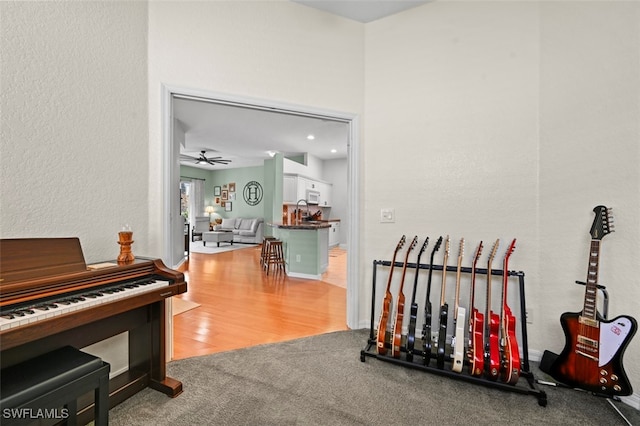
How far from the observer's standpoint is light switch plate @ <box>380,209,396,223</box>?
8.05 ft

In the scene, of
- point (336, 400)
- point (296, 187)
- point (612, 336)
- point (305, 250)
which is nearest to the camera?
point (612, 336)

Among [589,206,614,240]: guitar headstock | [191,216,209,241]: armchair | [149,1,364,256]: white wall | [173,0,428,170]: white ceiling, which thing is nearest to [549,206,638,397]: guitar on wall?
[589,206,614,240]: guitar headstock

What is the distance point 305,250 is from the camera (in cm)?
467

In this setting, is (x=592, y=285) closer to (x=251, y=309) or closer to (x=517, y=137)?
(x=517, y=137)

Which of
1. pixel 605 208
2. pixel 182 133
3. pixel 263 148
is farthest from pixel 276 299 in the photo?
pixel 263 148

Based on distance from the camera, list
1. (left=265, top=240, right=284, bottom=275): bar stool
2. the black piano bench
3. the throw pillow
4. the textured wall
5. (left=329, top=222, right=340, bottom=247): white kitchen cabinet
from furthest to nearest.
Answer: the throw pillow, (left=329, top=222, right=340, bottom=247): white kitchen cabinet, (left=265, top=240, right=284, bottom=275): bar stool, the textured wall, the black piano bench

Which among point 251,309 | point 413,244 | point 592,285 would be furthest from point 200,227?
point 592,285

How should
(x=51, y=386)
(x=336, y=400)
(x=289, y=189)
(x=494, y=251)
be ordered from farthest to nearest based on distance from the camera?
(x=289, y=189)
(x=494, y=251)
(x=336, y=400)
(x=51, y=386)

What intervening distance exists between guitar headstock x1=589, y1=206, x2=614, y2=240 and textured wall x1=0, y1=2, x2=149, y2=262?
290 cm

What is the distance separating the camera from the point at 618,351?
1471mm

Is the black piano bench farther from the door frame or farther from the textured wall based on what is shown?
the door frame

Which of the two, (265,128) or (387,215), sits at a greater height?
(265,128)

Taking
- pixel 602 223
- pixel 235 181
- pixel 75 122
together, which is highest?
pixel 235 181

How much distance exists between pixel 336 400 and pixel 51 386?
132 centimetres
